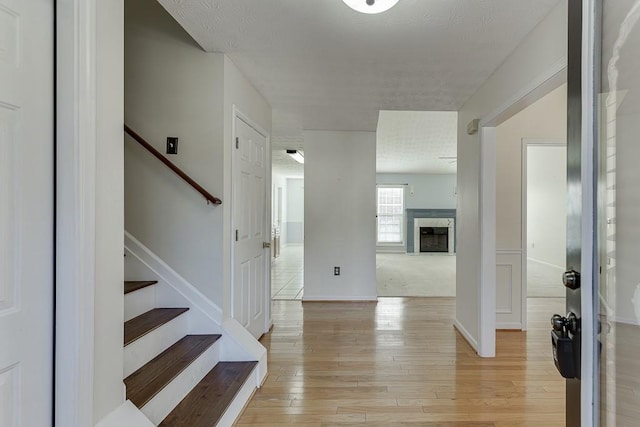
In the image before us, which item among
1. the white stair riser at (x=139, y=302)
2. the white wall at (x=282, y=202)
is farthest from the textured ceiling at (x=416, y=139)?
the white wall at (x=282, y=202)

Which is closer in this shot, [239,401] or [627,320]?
[627,320]

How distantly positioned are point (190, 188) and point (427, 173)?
877 cm

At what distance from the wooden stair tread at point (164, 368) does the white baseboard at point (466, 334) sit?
2167 mm

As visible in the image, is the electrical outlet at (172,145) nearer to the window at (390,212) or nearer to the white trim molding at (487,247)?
the white trim molding at (487,247)

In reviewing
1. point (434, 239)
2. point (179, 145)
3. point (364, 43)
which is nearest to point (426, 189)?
point (434, 239)

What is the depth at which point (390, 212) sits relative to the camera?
32.7 ft

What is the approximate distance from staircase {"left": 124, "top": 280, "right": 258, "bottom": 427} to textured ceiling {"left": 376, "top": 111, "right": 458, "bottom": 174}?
3.27m

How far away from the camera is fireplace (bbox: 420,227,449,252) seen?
9.80 meters

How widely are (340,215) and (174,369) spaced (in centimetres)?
300

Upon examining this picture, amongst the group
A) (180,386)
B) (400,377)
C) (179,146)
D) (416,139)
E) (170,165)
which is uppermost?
(416,139)

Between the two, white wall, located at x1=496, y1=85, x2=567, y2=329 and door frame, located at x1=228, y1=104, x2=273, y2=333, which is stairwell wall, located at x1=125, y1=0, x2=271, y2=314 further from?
white wall, located at x1=496, y1=85, x2=567, y2=329
